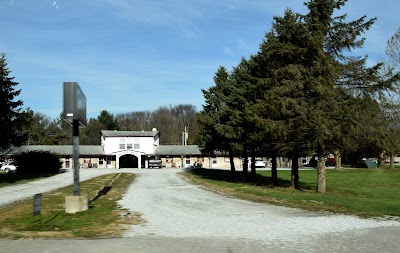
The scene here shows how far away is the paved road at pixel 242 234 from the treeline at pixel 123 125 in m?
83.0

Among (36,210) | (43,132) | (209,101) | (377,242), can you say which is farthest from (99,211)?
(43,132)

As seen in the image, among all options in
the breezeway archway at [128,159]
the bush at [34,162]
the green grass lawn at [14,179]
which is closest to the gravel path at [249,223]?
the green grass lawn at [14,179]

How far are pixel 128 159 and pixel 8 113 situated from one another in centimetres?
4406

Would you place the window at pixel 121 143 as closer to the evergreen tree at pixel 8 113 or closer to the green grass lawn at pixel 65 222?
the evergreen tree at pixel 8 113

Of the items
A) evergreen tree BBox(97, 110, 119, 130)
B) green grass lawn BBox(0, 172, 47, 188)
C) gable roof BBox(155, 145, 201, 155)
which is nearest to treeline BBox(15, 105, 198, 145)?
evergreen tree BBox(97, 110, 119, 130)

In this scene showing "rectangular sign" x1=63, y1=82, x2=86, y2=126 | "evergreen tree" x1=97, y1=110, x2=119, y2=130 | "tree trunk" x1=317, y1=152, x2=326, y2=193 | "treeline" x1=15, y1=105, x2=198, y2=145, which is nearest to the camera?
"rectangular sign" x1=63, y1=82, x2=86, y2=126

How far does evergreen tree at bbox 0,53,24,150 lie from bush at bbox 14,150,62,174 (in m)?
10.8

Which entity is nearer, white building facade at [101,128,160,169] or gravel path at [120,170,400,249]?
gravel path at [120,170,400,249]

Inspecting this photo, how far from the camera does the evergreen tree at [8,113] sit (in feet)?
103

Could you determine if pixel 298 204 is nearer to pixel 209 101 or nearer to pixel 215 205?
pixel 215 205

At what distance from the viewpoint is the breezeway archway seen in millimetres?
71812

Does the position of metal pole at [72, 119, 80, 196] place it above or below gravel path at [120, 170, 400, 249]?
above

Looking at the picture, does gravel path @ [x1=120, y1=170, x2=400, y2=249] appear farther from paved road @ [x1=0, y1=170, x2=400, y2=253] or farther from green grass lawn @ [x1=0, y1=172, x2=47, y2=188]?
green grass lawn @ [x1=0, y1=172, x2=47, y2=188]

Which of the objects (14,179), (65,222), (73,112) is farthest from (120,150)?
(65,222)
